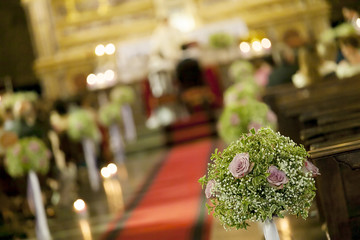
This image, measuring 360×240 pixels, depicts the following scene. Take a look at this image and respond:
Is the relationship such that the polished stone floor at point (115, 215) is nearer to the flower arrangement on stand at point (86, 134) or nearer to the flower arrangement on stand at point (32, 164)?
the flower arrangement on stand at point (86, 134)

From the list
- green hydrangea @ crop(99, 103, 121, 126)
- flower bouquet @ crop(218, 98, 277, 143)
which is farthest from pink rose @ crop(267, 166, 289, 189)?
green hydrangea @ crop(99, 103, 121, 126)

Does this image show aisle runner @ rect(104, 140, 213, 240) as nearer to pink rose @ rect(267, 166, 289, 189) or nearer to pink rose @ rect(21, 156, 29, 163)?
pink rose @ rect(21, 156, 29, 163)

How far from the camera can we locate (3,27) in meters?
19.5

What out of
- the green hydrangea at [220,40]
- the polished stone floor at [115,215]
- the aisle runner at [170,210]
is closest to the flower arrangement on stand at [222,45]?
the green hydrangea at [220,40]

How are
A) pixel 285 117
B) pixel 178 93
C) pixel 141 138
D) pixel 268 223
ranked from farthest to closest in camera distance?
1. pixel 178 93
2. pixel 141 138
3. pixel 285 117
4. pixel 268 223

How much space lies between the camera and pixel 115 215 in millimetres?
7484

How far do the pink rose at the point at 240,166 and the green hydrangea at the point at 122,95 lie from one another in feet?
36.1

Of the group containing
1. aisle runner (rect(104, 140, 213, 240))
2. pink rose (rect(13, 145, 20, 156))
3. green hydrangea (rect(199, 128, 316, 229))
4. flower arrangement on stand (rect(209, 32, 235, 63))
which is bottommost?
aisle runner (rect(104, 140, 213, 240))

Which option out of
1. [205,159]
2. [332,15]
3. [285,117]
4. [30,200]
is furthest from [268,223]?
[332,15]

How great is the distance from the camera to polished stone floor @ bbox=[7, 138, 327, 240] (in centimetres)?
475

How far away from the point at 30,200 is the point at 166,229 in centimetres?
192

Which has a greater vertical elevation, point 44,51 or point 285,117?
point 44,51

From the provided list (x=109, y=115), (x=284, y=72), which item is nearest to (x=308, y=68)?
(x=284, y=72)

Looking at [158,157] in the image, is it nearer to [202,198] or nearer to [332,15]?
[202,198]
